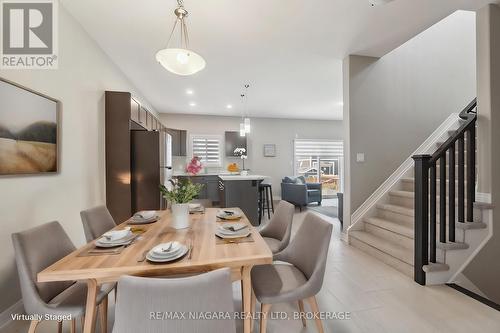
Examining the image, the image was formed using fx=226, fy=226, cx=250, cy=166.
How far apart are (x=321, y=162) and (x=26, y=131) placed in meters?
7.38

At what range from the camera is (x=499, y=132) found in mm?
2371

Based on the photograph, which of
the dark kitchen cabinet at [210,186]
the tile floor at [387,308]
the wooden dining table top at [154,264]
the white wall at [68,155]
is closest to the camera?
the wooden dining table top at [154,264]

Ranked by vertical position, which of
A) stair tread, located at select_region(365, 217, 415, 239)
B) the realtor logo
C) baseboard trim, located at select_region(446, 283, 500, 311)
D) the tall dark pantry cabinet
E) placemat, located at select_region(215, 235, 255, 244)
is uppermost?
the realtor logo

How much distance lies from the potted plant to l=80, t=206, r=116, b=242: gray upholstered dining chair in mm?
663

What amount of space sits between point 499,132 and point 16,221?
4.57 metres

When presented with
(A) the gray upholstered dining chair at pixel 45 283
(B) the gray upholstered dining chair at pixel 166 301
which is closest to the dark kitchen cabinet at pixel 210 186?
(A) the gray upholstered dining chair at pixel 45 283

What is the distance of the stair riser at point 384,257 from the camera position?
2.41 metres

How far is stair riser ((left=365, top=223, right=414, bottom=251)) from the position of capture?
2.66 m

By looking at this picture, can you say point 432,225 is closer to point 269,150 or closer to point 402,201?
point 402,201

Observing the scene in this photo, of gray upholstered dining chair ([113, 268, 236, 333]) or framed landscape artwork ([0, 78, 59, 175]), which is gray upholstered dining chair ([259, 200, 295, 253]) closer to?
gray upholstered dining chair ([113, 268, 236, 333])

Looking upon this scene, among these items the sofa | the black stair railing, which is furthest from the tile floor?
the sofa

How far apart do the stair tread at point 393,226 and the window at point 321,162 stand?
4319mm

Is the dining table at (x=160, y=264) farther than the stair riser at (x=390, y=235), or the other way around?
the stair riser at (x=390, y=235)

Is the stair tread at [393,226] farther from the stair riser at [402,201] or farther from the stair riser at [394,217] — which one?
the stair riser at [402,201]
